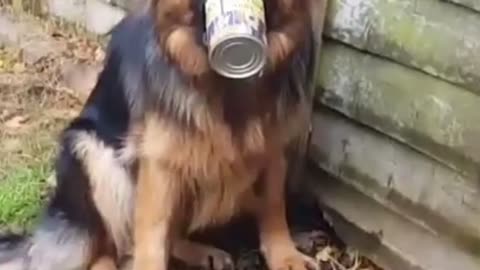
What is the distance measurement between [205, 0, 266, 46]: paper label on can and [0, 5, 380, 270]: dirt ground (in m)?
1.07

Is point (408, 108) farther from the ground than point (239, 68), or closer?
closer

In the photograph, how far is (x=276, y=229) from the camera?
10.7 ft

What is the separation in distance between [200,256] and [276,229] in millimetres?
267

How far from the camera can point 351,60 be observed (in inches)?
129

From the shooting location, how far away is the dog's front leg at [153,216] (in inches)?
116

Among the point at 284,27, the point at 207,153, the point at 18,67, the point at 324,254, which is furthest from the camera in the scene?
the point at 18,67

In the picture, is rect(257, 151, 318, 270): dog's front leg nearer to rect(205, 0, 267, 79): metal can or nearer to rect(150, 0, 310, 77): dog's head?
rect(150, 0, 310, 77): dog's head

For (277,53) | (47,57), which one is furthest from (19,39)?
(277,53)

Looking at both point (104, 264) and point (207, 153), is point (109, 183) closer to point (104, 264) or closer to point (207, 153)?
point (104, 264)

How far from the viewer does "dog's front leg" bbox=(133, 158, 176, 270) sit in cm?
295

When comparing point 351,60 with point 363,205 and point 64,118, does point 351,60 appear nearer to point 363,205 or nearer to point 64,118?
point 363,205

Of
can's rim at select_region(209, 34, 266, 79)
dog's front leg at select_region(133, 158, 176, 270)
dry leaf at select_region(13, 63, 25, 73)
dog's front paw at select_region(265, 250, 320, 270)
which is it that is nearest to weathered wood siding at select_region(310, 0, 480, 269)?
dog's front paw at select_region(265, 250, 320, 270)

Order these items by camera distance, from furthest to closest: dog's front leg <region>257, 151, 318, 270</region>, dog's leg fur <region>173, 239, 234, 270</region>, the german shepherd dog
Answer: dog's leg fur <region>173, 239, 234, 270</region> < dog's front leg <region>257, 151, 318, 270</region> < the german shepherd dog

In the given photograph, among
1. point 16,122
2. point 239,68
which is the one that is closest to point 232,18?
point 239,68
